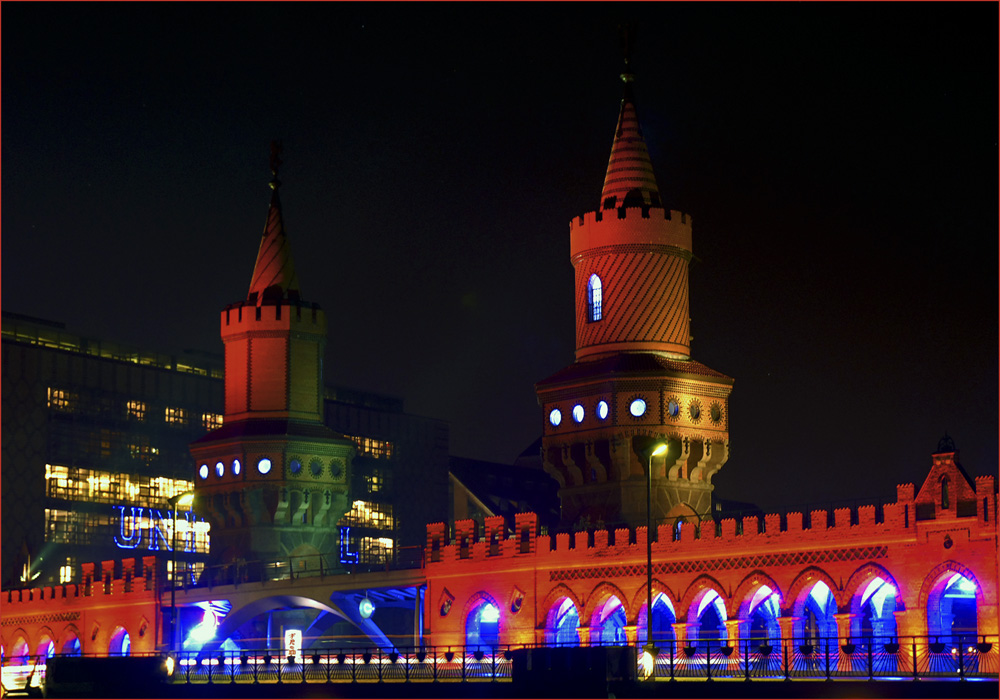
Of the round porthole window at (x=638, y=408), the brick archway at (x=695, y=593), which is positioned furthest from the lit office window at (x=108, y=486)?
the brick archway at (x=695, y=593)

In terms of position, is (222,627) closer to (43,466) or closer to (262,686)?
(262,686)

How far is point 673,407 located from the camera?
2502 inches

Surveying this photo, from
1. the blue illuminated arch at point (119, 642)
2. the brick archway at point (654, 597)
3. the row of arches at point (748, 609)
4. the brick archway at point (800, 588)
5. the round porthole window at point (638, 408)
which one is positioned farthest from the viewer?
the blue illuminated arch at point (119, 642)

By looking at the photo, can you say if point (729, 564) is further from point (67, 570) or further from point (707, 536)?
point (67, 570)

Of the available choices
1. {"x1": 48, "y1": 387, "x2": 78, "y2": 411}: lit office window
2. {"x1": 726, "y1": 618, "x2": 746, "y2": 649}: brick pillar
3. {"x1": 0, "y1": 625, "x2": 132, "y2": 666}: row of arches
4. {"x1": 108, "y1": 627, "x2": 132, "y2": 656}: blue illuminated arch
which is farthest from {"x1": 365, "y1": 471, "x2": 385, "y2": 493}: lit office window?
{"x1": 726, "y1": 618, "x2": 746, "y2": 649}: brick pillar

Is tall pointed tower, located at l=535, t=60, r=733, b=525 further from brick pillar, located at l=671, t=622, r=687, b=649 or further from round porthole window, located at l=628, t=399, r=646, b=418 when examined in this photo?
brick pillar, located at l=671, t=622, r=687, b=649

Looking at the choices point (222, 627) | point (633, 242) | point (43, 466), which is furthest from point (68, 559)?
point (633, 242)

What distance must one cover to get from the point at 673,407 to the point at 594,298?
Result: 595cm

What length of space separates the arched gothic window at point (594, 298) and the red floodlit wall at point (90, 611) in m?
26.6

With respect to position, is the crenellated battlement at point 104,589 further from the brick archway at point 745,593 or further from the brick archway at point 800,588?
the brick archway at point 800,588

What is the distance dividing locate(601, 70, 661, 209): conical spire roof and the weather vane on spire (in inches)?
884

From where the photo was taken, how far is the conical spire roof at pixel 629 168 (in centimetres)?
6619

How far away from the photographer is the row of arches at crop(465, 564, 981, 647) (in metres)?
50.7

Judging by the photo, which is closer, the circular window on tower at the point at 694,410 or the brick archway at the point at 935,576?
the brick archway at the point at 935,576
